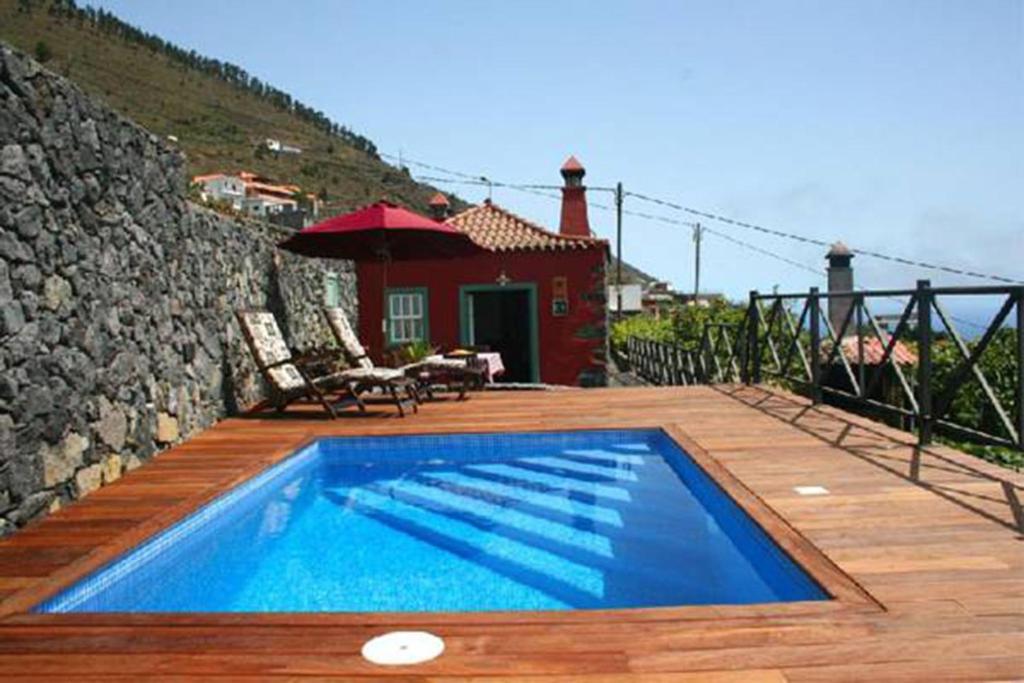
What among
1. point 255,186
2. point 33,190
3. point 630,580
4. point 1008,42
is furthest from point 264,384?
point 255,186

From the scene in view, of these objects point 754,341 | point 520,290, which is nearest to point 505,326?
point 520,290

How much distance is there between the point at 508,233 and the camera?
13.6 meters

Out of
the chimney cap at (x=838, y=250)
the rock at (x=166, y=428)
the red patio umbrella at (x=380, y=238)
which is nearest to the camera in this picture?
the rock at (x=166, y=428)

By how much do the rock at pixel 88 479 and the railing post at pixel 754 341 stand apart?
6.41m

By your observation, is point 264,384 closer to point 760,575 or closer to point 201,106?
point 760,575

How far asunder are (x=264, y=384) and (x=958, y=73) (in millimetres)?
8483

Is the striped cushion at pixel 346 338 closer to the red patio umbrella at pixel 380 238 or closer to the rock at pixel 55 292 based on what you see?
the red patio umbrella at pixel 380 238

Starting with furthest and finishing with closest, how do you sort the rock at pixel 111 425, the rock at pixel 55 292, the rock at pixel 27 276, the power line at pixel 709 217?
the power line at pixel 709 217 < the rock at pixel 111 425 < the rock at pixel 55 292 < the rock at pixel 27 276

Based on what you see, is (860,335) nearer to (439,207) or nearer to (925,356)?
(925,356)

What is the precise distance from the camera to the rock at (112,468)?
185 inches

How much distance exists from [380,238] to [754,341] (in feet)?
14.0

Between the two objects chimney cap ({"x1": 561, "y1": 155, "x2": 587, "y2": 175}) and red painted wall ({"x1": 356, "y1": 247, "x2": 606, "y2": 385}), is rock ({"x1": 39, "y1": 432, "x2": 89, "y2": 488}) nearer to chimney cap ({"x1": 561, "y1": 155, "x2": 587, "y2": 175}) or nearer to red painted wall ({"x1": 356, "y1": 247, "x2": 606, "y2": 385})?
red painted wall ({"x1": 356, "y1": 247, "x2": 606, "y2": 385})

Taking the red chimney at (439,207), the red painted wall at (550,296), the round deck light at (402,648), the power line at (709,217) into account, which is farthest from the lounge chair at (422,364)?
the power line at (709,217)

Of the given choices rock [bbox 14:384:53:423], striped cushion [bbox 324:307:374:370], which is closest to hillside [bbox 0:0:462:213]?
striped cushion [bbox 324:307:374:370]
